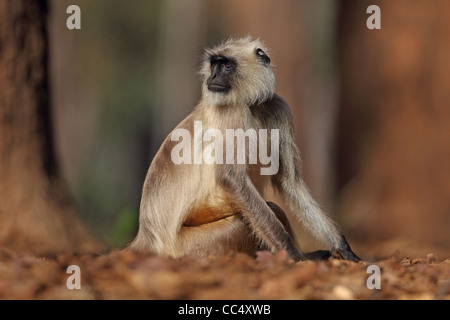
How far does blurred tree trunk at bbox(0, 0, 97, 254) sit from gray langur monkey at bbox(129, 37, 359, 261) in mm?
791

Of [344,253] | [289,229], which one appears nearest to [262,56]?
[289,229]

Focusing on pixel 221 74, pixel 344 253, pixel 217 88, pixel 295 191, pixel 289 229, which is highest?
pixel 221 74

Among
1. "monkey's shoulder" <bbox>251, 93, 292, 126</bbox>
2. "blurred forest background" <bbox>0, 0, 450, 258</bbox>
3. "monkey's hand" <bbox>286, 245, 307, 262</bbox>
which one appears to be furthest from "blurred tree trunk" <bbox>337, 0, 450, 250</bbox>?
"monkey's hand" <bbox>286, 245, 307, 262</bbox>

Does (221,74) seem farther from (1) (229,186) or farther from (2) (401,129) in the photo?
(2) (401,129)

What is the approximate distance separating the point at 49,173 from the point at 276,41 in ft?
10.1

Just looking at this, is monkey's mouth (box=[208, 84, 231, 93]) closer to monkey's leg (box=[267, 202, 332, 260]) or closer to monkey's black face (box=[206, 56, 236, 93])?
monkey's black face (box=[206, 56, 236, 93])

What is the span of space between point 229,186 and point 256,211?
25 cm

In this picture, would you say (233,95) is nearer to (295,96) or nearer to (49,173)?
(49,173)

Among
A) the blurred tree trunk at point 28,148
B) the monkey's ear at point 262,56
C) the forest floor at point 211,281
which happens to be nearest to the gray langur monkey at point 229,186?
the monkey's ear at point 262,56

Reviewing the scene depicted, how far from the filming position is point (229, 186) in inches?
144

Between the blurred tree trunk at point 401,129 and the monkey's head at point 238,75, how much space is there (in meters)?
2.32

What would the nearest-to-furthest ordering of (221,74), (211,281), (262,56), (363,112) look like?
(211,281) → (221,74) → (262,56) → (363,112)

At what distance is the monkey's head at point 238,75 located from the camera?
388 cm

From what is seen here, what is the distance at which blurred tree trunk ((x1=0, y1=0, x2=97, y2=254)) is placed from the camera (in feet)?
13.5
